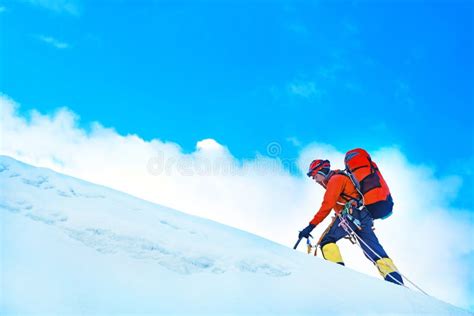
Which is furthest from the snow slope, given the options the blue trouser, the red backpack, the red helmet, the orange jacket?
the red helmet

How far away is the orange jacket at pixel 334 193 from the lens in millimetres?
7484

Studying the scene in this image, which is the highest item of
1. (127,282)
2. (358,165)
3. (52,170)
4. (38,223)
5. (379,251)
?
(358,165)

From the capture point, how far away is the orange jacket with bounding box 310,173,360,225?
7.48 meters

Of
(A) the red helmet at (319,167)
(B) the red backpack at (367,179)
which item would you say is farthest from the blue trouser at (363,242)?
(A) the red helmet at (319,167)

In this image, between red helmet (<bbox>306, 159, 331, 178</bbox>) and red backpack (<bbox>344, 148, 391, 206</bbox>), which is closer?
red backpack (<bbox>344, 148, 391, 206</bbox>)

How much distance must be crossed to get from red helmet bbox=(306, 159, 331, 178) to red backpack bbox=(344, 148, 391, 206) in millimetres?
828

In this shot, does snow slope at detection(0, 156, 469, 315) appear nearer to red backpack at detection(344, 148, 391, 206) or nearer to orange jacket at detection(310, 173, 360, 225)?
orange jacket at detection(310, 173, 360, 225)

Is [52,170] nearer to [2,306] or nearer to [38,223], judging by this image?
[38,223]

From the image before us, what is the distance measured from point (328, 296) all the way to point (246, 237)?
1630 mm

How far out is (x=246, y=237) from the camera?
18.4 ft

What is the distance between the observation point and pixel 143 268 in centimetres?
407

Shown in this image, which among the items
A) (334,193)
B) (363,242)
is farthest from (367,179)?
(363,242)

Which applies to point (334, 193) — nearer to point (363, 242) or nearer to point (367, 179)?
point (367, 179)

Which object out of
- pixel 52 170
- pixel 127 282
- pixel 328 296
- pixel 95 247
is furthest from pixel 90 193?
pixel 328 296
